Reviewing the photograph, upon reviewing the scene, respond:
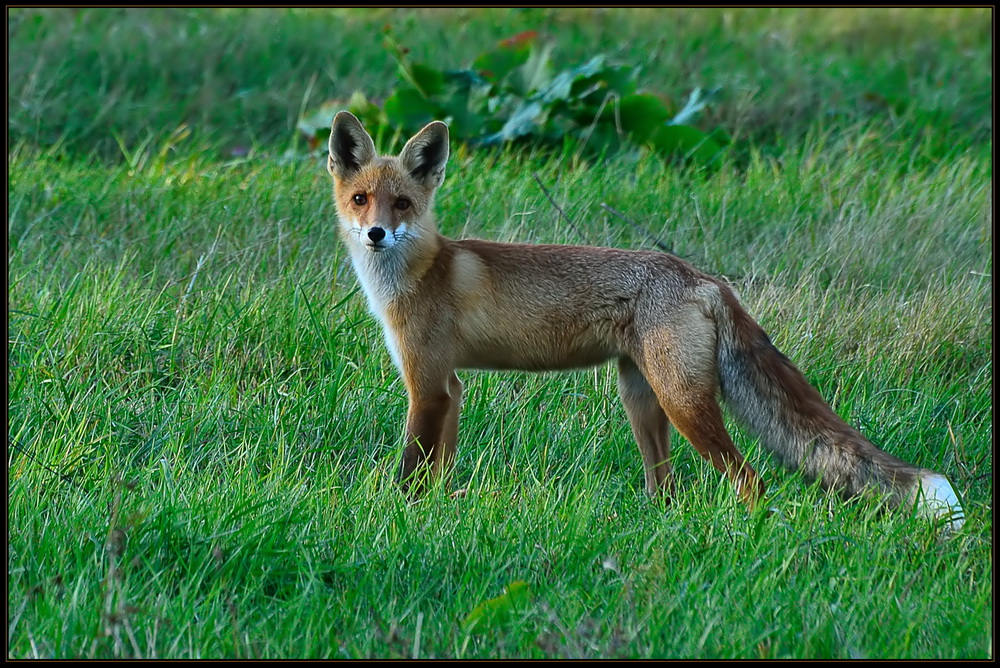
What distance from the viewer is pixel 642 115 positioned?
8.30 meters

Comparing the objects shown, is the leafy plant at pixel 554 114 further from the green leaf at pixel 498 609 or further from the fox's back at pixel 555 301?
the green leaf at pixel 498 609

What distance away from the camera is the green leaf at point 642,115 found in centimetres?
822

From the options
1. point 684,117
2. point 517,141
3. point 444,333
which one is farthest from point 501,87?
point 444,333

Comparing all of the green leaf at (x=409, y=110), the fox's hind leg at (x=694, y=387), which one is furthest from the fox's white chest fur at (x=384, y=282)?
the green leaf at (x=409, y=110)

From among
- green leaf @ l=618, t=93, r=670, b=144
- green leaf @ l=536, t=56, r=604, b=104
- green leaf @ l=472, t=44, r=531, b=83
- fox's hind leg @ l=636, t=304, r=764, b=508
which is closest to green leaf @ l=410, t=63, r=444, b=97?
green leaf @ l=472, t=44, r=531, b=83

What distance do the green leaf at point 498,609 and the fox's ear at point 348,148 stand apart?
2396mm

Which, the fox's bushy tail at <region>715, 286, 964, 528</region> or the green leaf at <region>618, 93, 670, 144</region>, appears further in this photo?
the green leaf at <region>618, 93, 670, 144</region>

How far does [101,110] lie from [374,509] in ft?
22.8

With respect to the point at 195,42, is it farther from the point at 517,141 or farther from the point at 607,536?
the point at 607,536

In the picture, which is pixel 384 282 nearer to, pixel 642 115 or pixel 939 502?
pixel 939 502

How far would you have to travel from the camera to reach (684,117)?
8.43 metres

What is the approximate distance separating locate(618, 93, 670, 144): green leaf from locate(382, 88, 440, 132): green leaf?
59.5 inches

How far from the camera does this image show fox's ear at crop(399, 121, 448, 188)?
16.1 ft

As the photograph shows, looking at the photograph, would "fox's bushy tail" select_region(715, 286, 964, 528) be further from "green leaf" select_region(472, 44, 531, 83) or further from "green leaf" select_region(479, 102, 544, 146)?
"green leaf" select_region(472, 44, 531, 83)
